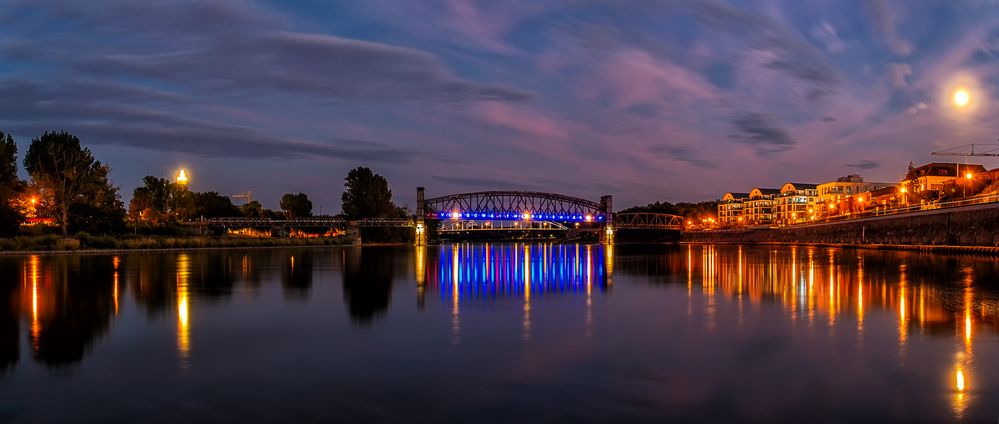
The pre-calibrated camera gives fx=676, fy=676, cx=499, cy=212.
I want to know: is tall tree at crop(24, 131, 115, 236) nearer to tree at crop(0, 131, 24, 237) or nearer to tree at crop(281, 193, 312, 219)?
tree at crop(0, 131, 24, 237)

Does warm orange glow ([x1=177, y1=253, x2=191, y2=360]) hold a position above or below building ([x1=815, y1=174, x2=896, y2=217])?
below

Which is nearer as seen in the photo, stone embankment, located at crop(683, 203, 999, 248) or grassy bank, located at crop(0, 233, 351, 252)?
stone embankment, located at crop(683, 203, 999, 248)

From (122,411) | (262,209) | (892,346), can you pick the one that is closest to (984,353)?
(892,346)

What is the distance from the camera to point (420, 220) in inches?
6850

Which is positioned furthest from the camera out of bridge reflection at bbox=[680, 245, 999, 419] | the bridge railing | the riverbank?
the bridge railing

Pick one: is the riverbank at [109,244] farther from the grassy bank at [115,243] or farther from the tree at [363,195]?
the tree at [363,195]

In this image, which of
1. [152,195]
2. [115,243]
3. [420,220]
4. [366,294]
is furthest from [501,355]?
[420,220]

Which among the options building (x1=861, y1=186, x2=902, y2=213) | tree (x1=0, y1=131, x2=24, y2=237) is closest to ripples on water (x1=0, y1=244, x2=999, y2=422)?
tree (x1=0, y1=131, x2=24, y2=237)

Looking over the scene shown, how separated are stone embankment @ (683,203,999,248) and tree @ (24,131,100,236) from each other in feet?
320

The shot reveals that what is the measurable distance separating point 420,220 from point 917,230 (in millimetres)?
117933

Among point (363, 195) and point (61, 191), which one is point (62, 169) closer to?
point (61, 191)

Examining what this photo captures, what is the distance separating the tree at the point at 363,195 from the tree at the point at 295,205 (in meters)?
30.7

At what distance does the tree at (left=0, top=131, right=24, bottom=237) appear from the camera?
73688mm

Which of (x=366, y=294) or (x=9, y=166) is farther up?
(x=9, y=166)
